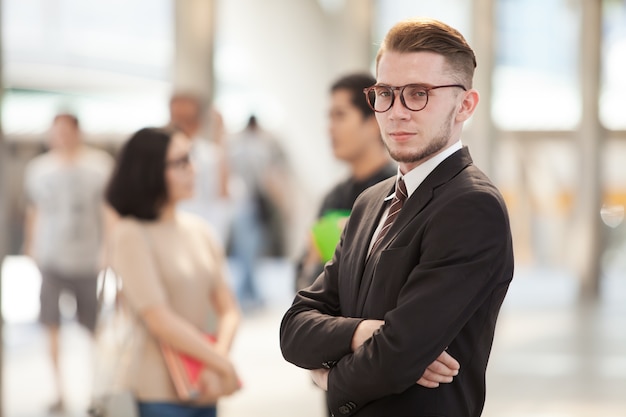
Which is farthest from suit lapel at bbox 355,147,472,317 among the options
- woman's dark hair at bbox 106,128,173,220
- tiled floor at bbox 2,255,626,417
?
tiled floor at bbox 2,255,626,417

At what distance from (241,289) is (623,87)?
1169 centimetres

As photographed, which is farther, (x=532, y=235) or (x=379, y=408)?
(x=532, y=235)

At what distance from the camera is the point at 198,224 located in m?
3.94

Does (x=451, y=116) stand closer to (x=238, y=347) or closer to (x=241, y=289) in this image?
(x=238, y=347)

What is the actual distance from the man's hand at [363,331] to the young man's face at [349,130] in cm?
180

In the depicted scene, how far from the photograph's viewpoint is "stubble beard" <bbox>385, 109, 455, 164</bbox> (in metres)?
2.27

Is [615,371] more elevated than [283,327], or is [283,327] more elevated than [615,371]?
[283,327]

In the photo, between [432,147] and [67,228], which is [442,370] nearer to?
[432,147]

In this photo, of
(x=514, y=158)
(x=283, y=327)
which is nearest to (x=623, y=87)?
(x=514, y=158)

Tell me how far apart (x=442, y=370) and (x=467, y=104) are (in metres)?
0.57

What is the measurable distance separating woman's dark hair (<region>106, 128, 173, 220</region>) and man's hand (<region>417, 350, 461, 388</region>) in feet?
5.85

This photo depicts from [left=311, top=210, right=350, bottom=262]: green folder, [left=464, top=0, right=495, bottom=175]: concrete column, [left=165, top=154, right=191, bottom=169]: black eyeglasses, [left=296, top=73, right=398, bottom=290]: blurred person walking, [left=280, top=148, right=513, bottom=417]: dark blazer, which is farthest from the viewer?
[left=464, top=0, right=495, bottom=175]: concrete column

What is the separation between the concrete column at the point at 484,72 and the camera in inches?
450

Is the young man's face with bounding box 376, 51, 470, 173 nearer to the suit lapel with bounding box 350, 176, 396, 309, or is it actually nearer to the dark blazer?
the dark blazer
